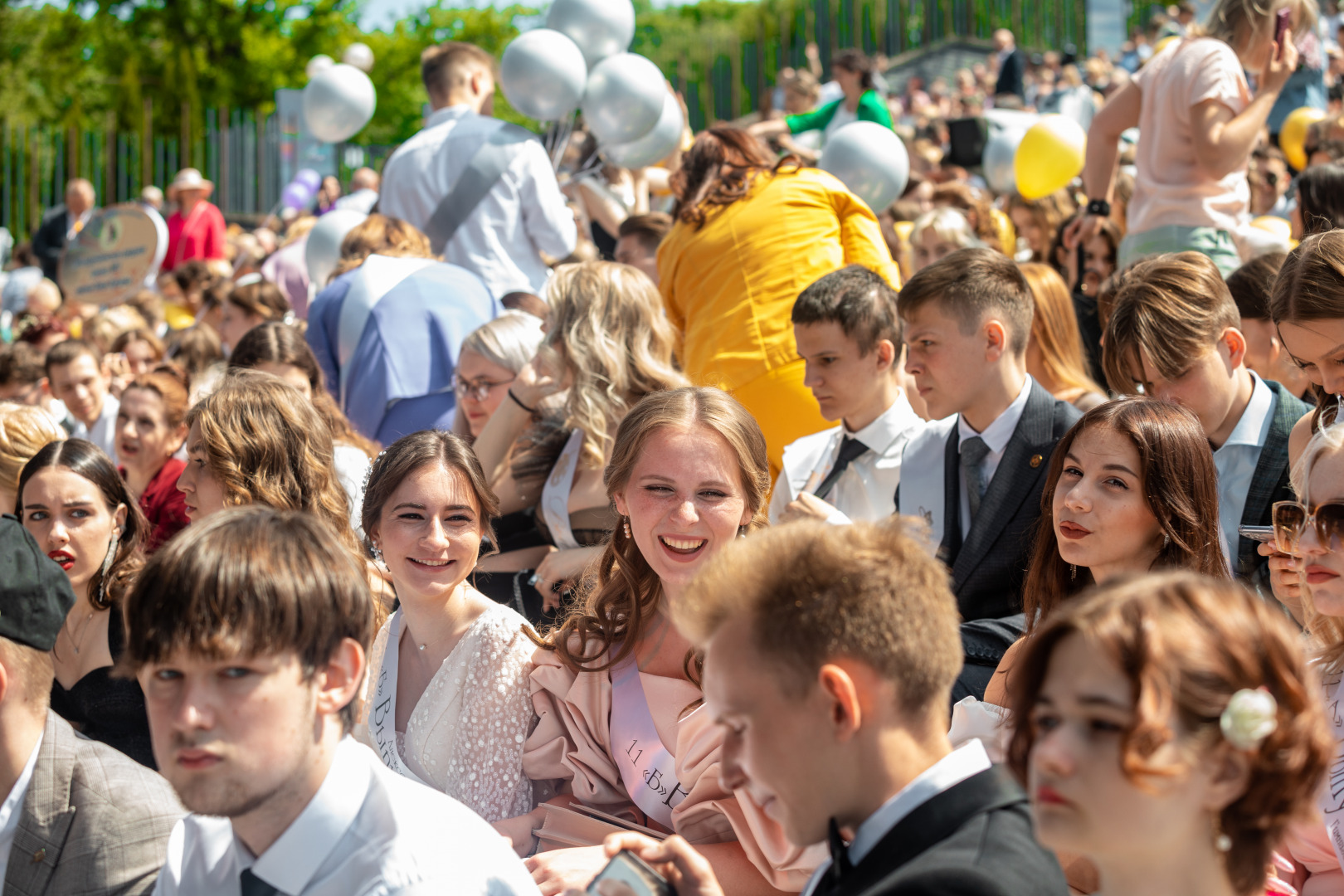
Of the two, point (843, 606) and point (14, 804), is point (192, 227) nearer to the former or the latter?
point (14, 804)

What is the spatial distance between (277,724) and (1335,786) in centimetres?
185

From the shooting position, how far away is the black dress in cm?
336

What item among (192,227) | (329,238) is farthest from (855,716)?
(192,227)

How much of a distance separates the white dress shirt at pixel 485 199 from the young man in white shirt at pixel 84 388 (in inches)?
68.2

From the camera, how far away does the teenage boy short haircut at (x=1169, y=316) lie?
3.42 meters

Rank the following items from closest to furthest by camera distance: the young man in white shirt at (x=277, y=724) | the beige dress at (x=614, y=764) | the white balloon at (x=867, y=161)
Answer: the young man in white shirt at (x=277, y=724) < the beige dress at (x=614, y=764) < the white balloon at (x=867, y=161)

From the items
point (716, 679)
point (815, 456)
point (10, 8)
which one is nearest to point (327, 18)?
point (10, 8)

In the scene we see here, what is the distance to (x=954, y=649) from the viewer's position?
5.58 ft

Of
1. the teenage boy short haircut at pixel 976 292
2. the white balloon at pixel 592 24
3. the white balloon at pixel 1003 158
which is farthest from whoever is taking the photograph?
the white balloon at pixel 1003 158

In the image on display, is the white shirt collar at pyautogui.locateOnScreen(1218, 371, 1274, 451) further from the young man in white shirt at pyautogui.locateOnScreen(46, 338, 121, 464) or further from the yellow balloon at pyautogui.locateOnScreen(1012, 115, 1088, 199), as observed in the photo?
the young man in white shirt at pyautogui.locateOnScreen(46, 338, 121, 464)

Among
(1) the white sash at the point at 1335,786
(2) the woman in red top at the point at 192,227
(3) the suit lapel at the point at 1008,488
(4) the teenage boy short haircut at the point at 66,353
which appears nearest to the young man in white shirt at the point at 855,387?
(3) the suit lapel at the point at 1008,488

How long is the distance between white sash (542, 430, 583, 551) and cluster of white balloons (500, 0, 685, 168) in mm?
3029

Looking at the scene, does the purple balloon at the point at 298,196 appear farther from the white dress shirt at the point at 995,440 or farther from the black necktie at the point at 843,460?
the white dress shirt at the point at 995,440

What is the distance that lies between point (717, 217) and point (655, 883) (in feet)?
12.0
